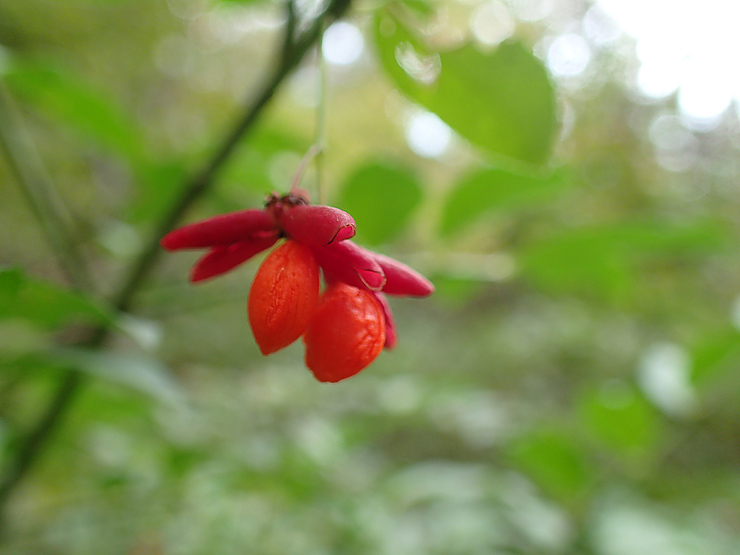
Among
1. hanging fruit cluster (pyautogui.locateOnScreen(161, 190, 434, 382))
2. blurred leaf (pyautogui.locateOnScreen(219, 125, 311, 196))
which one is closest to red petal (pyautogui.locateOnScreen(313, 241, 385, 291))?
hanging fruit cluster (pyautogui.locateOnScreen(161, 190, 434, 382))

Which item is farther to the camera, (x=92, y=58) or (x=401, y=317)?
(x=401, y=317)

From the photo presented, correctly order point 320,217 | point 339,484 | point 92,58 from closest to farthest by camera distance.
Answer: point 320,217
point 339,484
point 92,58

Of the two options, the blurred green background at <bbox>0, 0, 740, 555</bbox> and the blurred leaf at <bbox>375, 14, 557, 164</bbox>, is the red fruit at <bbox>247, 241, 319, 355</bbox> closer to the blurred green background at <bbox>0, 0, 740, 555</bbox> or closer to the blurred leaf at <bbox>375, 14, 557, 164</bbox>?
the blurred green background at <bbox>0, 0, 740, 555</bbox>

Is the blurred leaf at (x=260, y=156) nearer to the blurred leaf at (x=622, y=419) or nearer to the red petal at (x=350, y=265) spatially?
the red petal at (x=350, y=265)

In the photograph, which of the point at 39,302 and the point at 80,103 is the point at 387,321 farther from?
the point at 80,103

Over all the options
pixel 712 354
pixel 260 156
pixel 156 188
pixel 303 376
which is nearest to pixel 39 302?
pixel 156 188

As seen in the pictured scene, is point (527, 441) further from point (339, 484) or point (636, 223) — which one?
point (636, 223)

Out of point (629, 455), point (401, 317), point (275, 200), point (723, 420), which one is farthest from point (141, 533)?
point (401, 317)

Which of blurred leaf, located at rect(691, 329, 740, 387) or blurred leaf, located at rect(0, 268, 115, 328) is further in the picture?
blurred leaf, located at rect(691, 329, 740, 387)
